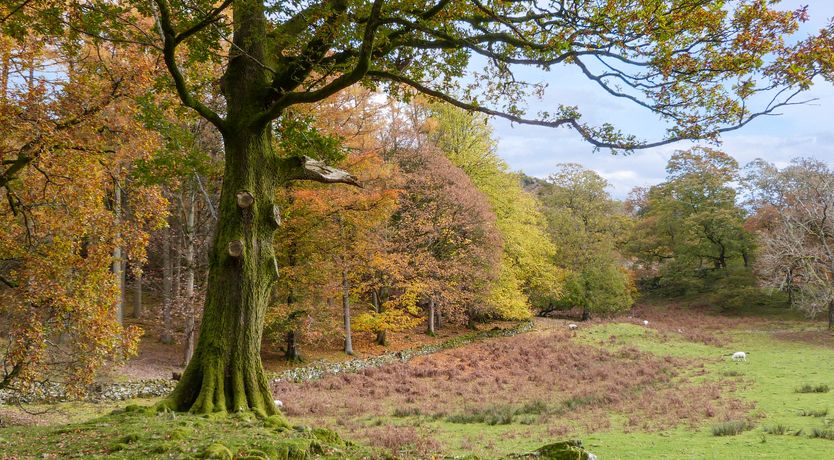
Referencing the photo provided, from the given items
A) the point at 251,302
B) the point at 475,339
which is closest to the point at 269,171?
the point at 251,302

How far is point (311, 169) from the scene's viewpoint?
24.0 feet

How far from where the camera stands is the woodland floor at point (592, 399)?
29.9ft

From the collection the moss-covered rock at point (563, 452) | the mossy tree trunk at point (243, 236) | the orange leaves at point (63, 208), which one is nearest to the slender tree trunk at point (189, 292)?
the orange leaves at point (63, 208)

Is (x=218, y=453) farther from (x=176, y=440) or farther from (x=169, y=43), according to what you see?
(x=169, y=43)

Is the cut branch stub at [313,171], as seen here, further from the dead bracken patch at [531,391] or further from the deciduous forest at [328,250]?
the dead bracken patch at [531,391]

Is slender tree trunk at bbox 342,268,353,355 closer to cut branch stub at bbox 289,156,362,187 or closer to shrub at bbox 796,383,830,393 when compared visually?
cut branch stub at bbox 289,156,362,187

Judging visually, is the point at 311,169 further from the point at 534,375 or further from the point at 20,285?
the point at 534,375

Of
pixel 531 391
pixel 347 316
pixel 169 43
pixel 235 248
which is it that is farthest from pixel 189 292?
pixel 169 43

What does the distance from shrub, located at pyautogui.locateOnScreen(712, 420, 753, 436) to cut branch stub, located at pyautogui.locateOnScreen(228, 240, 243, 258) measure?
924cm

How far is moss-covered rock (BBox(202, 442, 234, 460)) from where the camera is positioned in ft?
13.8

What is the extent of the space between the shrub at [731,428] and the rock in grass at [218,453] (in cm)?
913

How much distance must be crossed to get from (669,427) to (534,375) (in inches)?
329

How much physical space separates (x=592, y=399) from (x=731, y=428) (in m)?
4.63

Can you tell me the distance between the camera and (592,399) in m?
13.9
